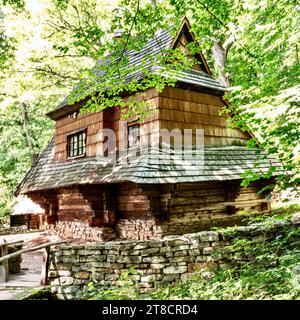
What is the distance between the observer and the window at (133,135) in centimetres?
1004

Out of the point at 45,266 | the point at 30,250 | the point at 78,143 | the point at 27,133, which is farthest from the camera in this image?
the point at 27,133

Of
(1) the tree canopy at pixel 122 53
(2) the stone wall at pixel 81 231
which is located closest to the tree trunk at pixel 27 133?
(1) the tree canopy at pixel 122 53

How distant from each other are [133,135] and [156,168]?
Result: 236 centimetres

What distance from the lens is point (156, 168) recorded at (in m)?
8.21

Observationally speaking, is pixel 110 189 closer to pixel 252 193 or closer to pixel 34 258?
pixel 34 258

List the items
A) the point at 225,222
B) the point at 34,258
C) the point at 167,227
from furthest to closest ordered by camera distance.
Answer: the point at 34,258
the point at 225,222
the point at 167,227

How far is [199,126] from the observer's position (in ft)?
34.1

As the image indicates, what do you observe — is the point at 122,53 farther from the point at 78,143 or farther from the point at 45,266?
the point at 78,143

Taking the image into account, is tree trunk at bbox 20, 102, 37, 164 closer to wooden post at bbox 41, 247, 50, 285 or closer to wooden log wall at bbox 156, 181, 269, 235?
wooden log wall at bbox 156, 181, 269, 235

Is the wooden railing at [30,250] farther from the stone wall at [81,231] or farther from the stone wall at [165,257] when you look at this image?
the stone wall at [81,231]

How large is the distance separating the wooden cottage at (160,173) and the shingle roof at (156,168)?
3 cm

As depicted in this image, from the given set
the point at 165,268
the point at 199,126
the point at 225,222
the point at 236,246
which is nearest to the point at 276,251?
the point at 236,246

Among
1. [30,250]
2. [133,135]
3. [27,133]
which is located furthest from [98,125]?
[27,133]
